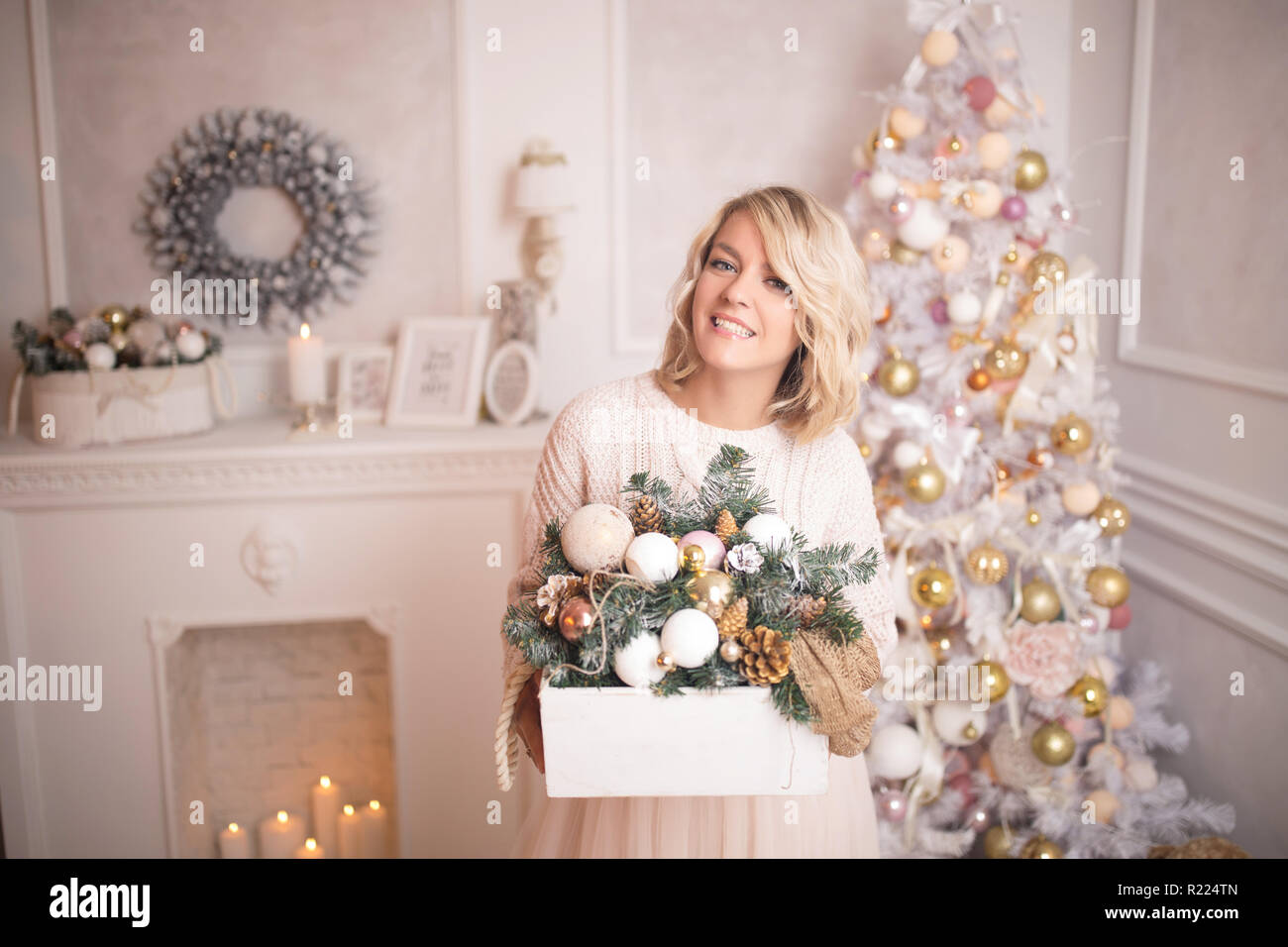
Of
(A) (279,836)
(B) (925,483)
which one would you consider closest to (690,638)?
(B) (925,483)

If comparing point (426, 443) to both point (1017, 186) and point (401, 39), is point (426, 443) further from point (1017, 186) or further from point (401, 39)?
point (1017, 186)

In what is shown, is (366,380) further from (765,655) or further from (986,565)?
(765,655)

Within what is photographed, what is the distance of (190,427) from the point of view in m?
2.80

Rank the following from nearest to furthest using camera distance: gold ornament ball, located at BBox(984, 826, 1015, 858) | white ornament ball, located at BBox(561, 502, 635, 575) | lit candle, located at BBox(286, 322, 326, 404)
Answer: white ornament ball, located at BBox(561, 502, 635, 575), gold ornament ball, located at BBox(984, 826, 1015, 858), lit candle, located at BBox(286, 322, 326, 404)

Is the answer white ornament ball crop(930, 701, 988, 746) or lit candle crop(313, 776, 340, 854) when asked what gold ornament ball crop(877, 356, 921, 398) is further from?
lit candle crop(313, 776, 340, 854)

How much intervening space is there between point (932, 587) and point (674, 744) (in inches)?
53.1

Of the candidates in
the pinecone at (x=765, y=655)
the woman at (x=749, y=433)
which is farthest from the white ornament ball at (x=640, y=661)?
the woman at (x=749, y=433)

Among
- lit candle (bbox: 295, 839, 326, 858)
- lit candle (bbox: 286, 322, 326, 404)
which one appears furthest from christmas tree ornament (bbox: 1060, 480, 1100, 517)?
lit candle (bbox: 295, 839, 326, 858)

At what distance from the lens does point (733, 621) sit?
1412 mm

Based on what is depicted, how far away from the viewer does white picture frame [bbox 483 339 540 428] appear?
9.57 ft

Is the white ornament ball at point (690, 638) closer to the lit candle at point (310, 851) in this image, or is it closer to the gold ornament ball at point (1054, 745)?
the gold ornament ball at point (1054, 745)

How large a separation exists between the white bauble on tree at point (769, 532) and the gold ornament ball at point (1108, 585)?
142cm

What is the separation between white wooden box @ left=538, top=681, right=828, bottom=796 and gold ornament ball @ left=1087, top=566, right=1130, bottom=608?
4.81 feet
